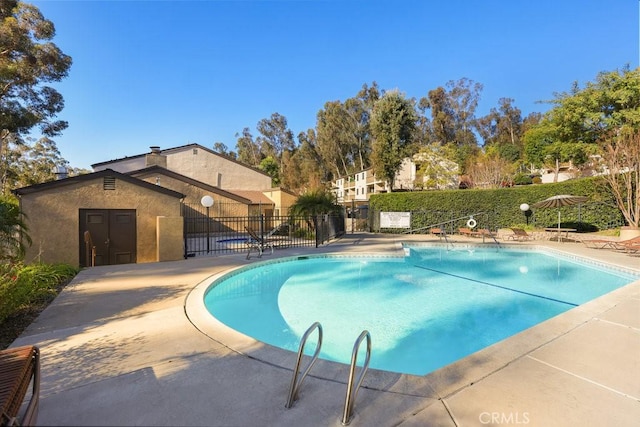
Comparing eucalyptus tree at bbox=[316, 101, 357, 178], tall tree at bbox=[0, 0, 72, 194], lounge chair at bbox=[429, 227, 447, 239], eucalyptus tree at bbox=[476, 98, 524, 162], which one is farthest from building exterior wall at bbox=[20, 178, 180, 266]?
eucalyptus tree at bbox=[476, 98, 524, 162]

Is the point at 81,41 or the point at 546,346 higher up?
the point at 81,41

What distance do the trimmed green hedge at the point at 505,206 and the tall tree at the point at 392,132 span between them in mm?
4605

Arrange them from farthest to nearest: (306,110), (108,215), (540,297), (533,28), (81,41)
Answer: (306,110), (533,28), (81,41), (108,215), (540,297)

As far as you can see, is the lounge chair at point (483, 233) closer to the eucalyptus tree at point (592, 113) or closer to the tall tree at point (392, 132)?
the eucalyptus tree at point (592, 113)

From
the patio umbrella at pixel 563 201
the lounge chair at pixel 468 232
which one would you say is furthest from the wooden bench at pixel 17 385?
the patio umbrella at pixel 563 201

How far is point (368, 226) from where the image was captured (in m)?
24.4

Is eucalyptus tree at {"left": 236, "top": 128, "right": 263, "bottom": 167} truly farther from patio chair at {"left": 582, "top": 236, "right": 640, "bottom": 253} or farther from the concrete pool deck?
the concrete pool deck

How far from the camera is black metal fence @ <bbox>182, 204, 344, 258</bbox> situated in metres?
14.8

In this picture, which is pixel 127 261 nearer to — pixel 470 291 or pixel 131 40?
pixel 131 40

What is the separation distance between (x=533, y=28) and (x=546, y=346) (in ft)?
58.3

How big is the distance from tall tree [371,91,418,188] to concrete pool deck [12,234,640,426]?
74.0 ft

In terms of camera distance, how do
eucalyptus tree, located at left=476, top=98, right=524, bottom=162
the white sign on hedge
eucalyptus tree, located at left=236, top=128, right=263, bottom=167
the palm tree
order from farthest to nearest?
eucalyptus tree, located at left=236, top=128, right=263, bottom=167, eucalyptus tree, located at left=476, top=98, right=524, bottom=162, the white sign on hedge, the palm tree

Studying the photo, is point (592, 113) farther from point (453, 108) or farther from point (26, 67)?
point (26, 67)

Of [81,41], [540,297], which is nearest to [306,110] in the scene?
[81,41]
